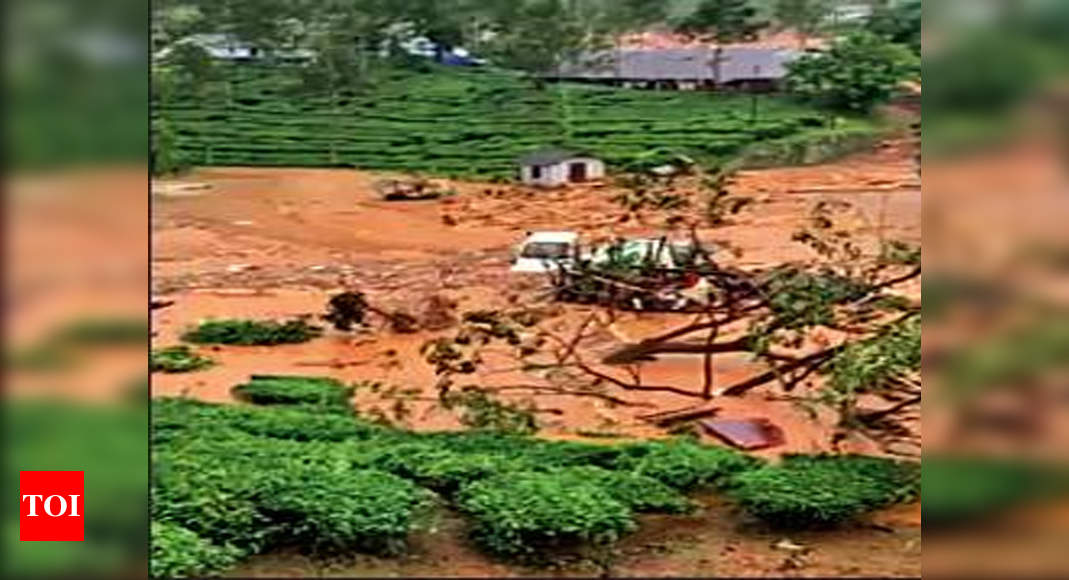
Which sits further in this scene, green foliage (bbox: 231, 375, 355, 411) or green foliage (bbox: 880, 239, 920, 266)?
green foliage (bbox: 231, 375, 355, 411)

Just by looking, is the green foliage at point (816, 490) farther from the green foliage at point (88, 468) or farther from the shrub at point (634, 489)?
the green foliage at point (88, 468)

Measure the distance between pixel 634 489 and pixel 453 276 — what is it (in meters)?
0.50

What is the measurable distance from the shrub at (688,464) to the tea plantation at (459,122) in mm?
511

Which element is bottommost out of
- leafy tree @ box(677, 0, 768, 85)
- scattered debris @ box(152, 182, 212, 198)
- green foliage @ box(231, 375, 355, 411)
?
green foliage @ box(231, 375, 355, 411)

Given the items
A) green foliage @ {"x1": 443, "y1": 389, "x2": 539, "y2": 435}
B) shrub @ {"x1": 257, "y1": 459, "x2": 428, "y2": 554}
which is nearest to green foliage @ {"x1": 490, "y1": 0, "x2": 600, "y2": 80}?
green foliage @ {"x1": 443, "y1": 389, "x2": 539, "y2": 435}

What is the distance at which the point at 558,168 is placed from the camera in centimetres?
212

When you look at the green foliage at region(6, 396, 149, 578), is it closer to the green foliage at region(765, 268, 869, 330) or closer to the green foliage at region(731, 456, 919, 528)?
the green foliage at region(731, 456, 919, 528)

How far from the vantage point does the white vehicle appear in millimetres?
2162

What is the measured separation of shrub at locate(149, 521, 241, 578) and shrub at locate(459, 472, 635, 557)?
0.38 meters

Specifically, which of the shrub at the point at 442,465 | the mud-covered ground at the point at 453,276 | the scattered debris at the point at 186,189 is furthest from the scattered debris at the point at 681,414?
the scattered debris at the point at 186,189

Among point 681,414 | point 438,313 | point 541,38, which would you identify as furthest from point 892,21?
point 438,313

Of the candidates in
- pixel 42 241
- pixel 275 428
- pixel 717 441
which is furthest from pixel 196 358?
pixel 42 241

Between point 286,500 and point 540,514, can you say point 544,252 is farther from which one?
point 286,500

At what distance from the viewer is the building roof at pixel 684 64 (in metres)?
1.94
